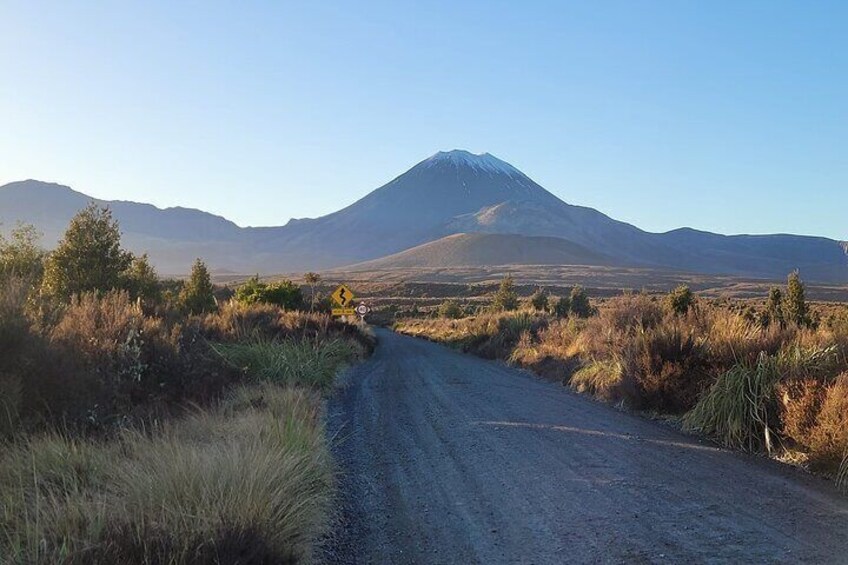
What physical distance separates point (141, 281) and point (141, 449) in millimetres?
23845

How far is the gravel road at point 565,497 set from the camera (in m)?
5.98

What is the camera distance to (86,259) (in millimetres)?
25641

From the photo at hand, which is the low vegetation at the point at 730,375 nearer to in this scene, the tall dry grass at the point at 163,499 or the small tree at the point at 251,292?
the tall dry grass at the point at 163,499

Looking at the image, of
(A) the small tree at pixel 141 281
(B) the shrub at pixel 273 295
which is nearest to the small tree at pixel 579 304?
(B) the shrub at pixel 273 295

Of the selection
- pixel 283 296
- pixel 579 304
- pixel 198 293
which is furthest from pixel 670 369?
pixel 579 304

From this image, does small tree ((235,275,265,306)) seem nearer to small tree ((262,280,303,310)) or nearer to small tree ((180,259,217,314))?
small tree ((262,280,303,310))

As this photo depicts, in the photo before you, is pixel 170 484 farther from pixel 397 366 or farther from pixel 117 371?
pixel 397 366

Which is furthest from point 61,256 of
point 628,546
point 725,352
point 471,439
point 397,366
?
point 628,546

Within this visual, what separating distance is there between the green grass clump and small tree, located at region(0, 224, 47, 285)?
13.8m

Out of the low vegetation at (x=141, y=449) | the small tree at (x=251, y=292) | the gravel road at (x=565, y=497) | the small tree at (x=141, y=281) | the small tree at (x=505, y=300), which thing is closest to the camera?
the low vegetation at (x=141, y=449)

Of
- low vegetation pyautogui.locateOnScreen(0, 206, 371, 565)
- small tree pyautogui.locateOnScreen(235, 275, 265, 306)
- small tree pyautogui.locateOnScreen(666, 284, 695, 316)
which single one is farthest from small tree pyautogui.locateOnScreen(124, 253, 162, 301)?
small tree pyautogui.locateOnScreen(666, 284, 695, 316)

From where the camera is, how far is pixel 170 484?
5336mm

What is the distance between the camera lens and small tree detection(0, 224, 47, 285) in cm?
2700

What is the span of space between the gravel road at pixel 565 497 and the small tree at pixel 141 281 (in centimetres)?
1673
